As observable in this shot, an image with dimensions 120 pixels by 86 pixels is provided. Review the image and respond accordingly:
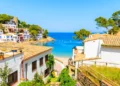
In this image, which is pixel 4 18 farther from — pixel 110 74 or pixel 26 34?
pixel 110 74

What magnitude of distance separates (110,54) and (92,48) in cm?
534

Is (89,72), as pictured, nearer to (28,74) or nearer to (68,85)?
(68,85)

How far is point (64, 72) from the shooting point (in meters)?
26.0

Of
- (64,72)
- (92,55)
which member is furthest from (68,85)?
(92,55)

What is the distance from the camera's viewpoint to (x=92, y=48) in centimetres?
3092

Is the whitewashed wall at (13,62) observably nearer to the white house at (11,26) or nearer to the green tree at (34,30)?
the white house at (11,26)

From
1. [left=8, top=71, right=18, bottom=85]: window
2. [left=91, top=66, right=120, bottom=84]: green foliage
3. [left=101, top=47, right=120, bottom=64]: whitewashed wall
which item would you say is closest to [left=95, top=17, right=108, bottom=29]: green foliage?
[left=101, top=47, right=120, bottom=64]: whitewashed wall

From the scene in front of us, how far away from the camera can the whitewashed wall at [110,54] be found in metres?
25.5

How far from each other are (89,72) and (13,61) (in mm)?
7736

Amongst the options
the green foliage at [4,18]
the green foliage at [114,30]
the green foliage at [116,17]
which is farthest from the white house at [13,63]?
the green foliage at [4,18]

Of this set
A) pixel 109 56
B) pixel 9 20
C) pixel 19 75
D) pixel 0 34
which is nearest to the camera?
pixel 19 75

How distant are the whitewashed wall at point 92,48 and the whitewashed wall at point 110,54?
7.54 feet

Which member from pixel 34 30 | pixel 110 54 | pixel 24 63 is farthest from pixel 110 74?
pixel 34 30

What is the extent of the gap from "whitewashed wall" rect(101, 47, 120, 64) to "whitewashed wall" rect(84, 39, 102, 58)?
230cm
